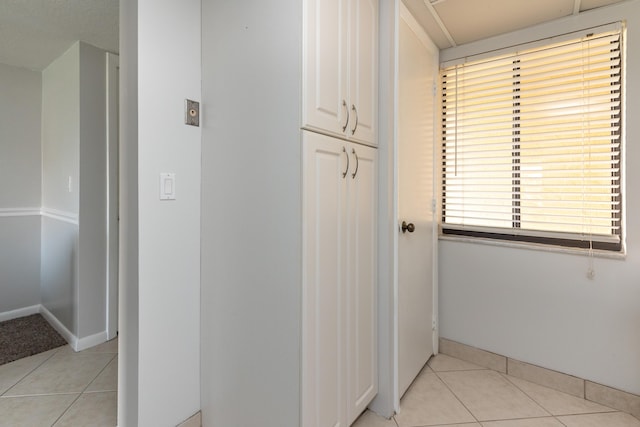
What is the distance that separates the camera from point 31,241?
3037mm

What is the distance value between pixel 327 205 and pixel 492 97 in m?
1.65

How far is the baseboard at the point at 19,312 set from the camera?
292 cm

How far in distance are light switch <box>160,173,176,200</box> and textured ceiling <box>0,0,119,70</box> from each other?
131cm

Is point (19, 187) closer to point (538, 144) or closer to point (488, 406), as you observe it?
point (488, 406)

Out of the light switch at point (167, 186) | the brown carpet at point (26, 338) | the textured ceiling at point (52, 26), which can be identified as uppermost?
the textured ceiling at point (52, 26)

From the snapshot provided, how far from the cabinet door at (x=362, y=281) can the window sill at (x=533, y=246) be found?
3.12 ft

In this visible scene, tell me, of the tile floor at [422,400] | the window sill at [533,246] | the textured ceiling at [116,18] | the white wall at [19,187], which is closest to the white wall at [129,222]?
the tile floor at [422,400]

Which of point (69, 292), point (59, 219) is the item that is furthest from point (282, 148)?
point (59, 219)

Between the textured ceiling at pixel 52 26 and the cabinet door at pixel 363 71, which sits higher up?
the textured ceiling at pixel 52 26

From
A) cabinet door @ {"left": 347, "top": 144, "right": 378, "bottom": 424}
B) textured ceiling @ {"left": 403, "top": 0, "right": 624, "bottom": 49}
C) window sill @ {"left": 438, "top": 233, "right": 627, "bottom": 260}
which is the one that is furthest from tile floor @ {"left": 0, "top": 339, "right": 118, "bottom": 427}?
textured ceiling @ {"left": 403, "top": 0, "right": 624, "bottom": 49}

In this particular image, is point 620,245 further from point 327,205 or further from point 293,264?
point 293,264

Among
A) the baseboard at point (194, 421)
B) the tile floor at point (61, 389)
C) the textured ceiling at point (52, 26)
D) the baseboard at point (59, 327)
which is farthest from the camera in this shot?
the baseboard at point (59, 327)

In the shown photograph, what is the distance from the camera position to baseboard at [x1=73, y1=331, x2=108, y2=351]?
239cm

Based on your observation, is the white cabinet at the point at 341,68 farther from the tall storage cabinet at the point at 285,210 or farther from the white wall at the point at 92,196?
the white wall at the point at 92,196
